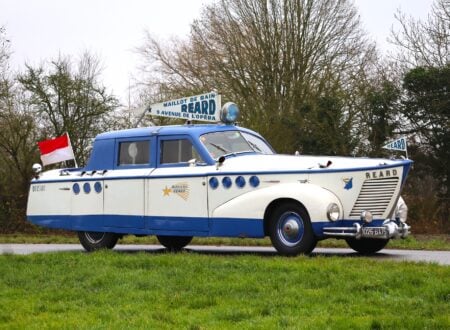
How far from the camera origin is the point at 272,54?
108ft

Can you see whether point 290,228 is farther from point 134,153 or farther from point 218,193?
point 134,153

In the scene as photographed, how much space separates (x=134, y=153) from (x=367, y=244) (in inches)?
168

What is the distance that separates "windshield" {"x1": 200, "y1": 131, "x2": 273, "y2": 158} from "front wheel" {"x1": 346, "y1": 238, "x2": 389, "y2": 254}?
6.90 ft

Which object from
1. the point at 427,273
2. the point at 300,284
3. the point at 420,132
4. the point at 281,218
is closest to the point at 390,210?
the point at 281,218

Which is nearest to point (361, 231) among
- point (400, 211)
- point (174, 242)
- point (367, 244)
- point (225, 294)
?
point (400, 211)

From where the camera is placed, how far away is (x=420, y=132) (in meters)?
26.9

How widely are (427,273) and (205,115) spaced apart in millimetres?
6622

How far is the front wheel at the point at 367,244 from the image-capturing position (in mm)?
13031

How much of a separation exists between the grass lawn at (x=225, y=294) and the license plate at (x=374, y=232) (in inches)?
36.0

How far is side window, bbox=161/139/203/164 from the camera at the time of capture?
13242mm

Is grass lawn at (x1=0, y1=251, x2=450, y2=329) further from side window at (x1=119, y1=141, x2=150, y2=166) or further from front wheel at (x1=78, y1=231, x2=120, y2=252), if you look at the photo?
front wheel at (x1=78, y1=231, x2=120, y2=252)

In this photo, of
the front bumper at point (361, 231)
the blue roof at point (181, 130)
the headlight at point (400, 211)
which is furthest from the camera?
the blue roof at point (181, 130)

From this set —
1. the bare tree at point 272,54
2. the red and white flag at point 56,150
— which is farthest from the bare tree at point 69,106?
the red and white flag at point 56,150

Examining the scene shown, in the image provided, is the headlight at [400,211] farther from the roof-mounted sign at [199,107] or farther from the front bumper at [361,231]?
the roof-mounted sign at [199,107]
